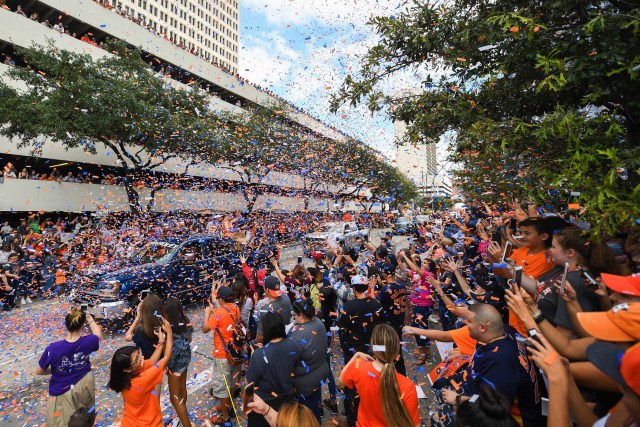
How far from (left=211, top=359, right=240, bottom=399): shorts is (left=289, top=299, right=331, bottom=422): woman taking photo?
1.34 m

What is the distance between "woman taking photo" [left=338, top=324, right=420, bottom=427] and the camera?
262cm

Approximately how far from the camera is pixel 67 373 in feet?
11.8

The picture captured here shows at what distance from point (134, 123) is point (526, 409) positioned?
65.1ft

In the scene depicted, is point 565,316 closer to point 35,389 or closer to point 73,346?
point 73,346

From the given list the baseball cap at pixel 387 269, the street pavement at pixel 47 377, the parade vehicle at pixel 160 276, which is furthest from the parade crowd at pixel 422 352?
the parade vehicle at pixel 160 276

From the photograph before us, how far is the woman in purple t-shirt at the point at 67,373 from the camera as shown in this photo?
355cm

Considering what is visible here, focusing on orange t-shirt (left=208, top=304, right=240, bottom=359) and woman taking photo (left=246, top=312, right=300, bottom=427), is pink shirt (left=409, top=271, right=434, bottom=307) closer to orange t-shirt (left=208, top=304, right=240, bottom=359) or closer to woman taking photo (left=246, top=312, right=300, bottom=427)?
orange t-shirt (left=208, top=304, right=240, bottom=359)

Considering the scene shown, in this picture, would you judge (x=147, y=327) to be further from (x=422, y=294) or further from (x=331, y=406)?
(x=422, y=294)

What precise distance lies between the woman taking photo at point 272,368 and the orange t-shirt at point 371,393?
0.63 metres

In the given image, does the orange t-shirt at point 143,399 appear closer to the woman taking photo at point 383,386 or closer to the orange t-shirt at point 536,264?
the woman taking photo at point 383,386

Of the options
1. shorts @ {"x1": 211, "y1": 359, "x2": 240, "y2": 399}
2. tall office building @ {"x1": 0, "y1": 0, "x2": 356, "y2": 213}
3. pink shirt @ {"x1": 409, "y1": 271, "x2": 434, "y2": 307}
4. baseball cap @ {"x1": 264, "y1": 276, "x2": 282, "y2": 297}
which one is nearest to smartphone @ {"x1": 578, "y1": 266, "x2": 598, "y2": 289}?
baseball cap @ {"x1": 264, "y1": 276, "x2": 282, "y2": 297}

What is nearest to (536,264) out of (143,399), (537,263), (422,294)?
(537,263)

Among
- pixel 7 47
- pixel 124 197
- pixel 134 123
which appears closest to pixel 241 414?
pixel 134 123

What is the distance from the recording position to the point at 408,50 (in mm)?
5875
